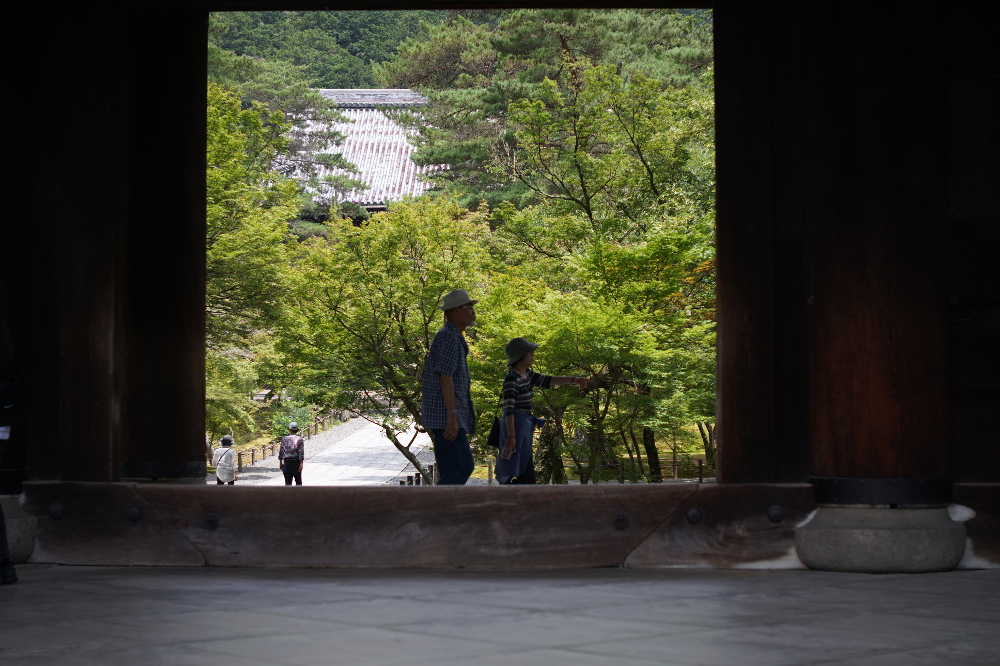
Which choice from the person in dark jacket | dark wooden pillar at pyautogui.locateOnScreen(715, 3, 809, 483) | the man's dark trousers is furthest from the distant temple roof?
dark wooden pillar at pyautogui.locateOnScreen(715, 3, 809, 483)

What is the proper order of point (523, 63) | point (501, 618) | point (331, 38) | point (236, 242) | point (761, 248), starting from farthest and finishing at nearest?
point (331, 38) → point (523, 63) → point (236, 242) → point (761, 248) → point (501, 618)

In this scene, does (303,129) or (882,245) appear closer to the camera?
(882,245)

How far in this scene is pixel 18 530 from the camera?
20.2 ft

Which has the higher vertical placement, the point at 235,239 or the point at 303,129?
the point at 303,129

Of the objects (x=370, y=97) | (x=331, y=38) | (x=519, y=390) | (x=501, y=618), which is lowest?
(x=501, y=618)

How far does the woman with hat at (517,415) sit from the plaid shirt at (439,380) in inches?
52.4

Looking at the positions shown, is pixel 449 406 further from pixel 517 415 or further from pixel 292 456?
pixel 292 456

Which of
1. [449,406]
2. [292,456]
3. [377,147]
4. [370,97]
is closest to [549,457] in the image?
[292,456]

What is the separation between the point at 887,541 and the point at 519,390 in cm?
355

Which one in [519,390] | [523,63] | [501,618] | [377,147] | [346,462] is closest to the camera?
[501,618]

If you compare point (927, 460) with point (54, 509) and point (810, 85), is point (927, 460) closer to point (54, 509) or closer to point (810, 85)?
point (810, 85)

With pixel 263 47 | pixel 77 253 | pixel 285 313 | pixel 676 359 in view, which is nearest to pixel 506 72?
pixel 285 313

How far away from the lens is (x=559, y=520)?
602 centimetres

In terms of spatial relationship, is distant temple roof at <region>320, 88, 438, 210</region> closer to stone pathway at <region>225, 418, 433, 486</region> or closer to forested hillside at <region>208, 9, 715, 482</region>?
stone pathway at <region>225, 418, 433, 486</region>
